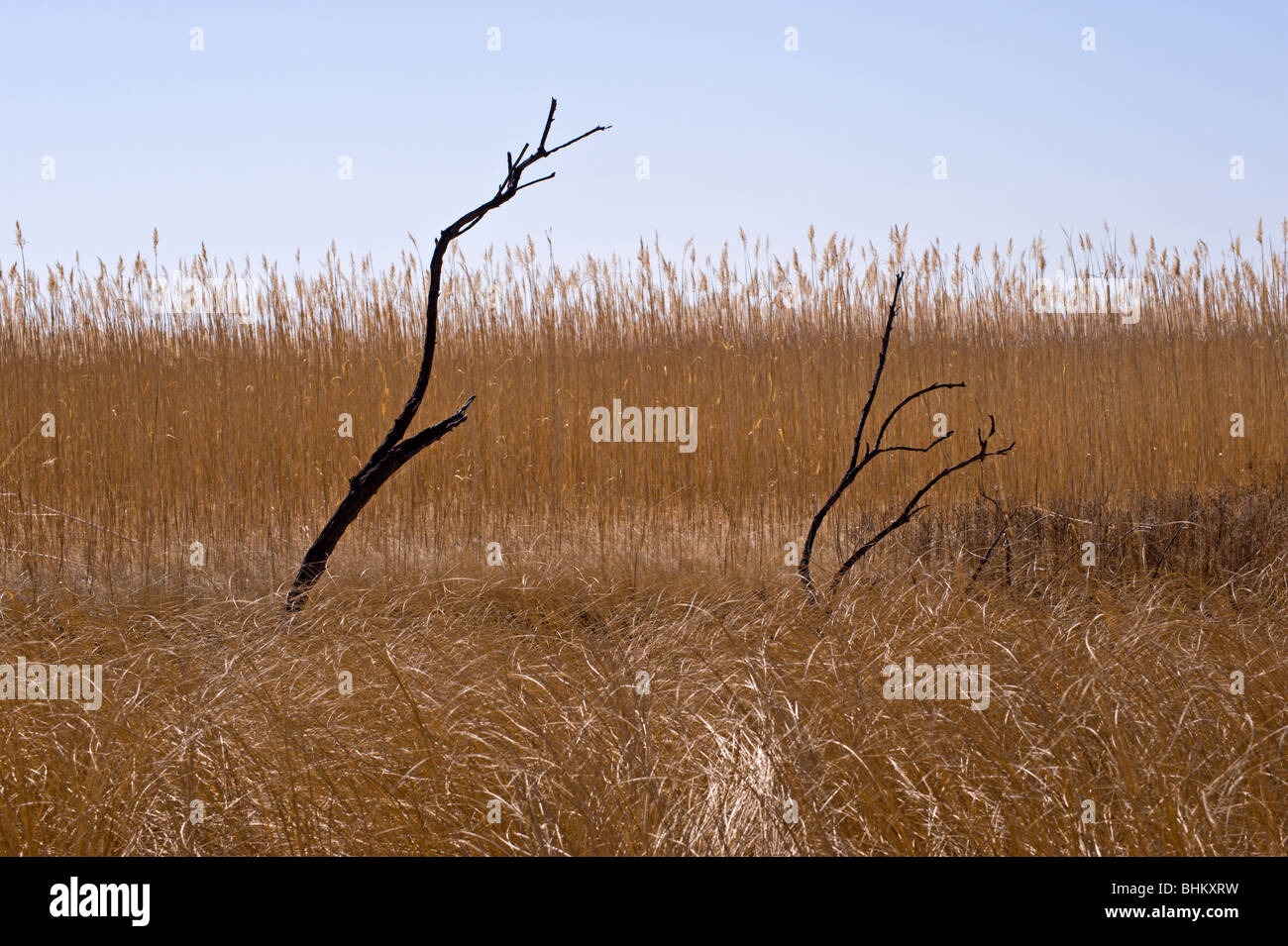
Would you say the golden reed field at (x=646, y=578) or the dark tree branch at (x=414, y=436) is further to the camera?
the dark tree branch at (x=414, y=436)

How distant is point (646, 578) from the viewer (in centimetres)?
373

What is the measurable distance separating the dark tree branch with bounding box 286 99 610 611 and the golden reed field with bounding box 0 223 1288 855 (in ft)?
0.71

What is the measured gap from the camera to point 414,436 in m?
2.94

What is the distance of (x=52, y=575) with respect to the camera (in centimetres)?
381

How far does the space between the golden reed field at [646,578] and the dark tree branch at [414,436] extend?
22cm

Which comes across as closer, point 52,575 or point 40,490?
point 52,575

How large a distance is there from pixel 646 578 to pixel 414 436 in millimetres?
1166

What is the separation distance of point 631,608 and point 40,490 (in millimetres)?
3542

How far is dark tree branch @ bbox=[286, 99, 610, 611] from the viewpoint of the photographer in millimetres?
2838

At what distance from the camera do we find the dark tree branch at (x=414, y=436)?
2838 mm

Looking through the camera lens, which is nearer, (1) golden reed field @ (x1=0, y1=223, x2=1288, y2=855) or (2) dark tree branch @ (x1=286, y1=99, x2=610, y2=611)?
(1) golden reed field @ (x1=0, y1=223, x2=1288, y2=855)

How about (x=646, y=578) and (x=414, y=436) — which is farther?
(x=646, y=578)
